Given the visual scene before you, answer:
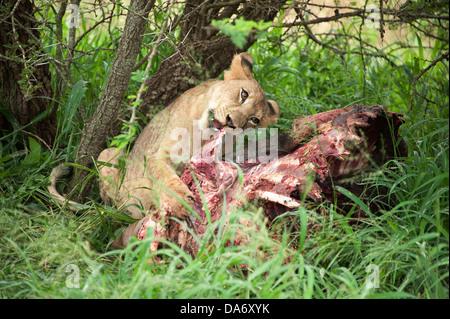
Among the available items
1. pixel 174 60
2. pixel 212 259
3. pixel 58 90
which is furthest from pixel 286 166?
pixel 58 90

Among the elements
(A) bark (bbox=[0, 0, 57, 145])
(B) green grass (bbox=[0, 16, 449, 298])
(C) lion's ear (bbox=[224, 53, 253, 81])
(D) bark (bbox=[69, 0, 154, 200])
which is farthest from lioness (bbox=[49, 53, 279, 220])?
(A) bark (bbox=[0, 0, 57, 145])

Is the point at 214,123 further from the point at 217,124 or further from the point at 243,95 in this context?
the point at 243,95

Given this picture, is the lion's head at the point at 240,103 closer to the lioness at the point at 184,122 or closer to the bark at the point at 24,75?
the lioness at the point at 184,122

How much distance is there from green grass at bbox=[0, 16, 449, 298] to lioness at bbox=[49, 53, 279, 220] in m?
0.27

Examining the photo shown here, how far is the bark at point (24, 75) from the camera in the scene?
376 cm

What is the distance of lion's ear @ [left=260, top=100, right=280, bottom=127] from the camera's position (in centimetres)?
413

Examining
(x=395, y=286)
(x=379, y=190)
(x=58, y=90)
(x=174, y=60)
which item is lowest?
(x=395, y=286)

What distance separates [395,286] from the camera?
2.48m

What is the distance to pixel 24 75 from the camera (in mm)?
3594

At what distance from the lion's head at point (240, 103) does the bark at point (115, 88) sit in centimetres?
80

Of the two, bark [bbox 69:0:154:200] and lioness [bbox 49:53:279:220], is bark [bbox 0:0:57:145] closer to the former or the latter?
bark [bbox 69:0:154:200]
